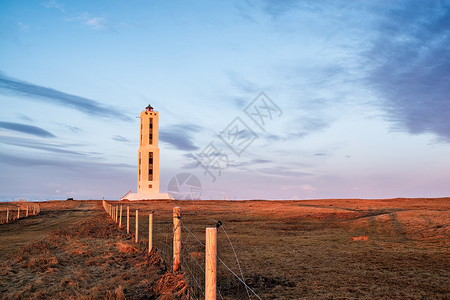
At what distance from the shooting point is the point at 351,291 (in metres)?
7.70

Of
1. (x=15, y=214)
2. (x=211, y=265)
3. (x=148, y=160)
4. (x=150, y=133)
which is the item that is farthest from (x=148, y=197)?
(x=211, y=265)

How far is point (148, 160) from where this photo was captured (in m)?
64.2

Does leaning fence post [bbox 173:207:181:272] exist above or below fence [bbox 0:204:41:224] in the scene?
above

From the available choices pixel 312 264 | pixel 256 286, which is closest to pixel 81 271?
pixel 256 286

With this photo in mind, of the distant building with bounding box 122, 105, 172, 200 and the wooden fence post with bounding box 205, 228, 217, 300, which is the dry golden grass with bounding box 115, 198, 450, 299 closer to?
the wooden fence post with bounding box 205, 228, 217, 300

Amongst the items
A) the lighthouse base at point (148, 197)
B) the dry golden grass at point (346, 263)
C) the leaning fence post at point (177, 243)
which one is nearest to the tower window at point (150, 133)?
the lighthouse base at point (148, 197)

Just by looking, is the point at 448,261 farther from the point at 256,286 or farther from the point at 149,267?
the point at 149,267

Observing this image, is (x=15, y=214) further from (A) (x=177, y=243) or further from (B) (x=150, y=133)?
(A) (x=177, y=243)

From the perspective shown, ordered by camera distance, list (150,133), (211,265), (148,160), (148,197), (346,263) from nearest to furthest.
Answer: (211,265) → (346,263) → (148,197) → (148,160) → (150,133)

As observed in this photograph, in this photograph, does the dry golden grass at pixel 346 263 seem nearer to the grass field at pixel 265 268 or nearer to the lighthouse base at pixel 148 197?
the grass field at pixel 265 268

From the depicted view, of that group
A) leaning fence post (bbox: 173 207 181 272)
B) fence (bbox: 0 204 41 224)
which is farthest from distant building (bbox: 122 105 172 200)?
leaning fence post (bbox: 173 207 181 272)

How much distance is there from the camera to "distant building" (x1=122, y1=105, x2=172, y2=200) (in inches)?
2502

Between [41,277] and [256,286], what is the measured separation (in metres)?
5.61

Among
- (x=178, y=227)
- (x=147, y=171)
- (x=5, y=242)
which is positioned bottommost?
(x=5, y=242)
